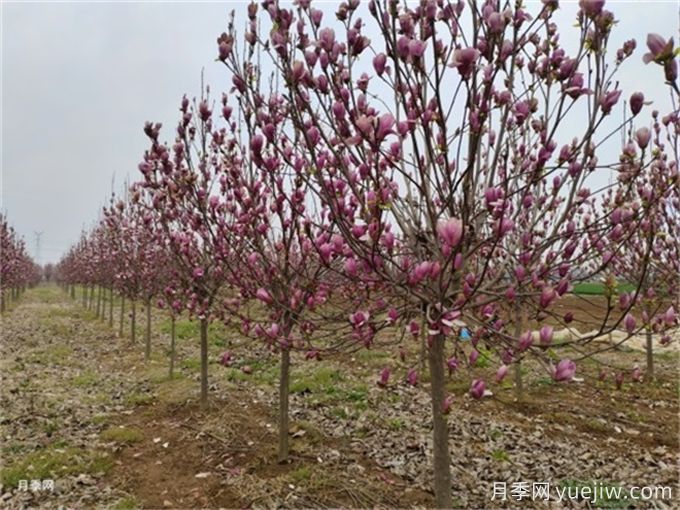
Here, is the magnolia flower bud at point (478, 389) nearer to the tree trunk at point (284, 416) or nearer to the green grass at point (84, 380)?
the tree trunk at point (284, 416)

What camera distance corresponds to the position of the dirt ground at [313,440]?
432cm

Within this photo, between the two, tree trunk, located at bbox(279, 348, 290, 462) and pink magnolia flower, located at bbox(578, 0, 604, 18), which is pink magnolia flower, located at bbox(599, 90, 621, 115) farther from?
tree trunk, located at bbox(279, 348, 290, 462)

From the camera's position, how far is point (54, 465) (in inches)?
190

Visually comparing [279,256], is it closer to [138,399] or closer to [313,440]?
[313,440]

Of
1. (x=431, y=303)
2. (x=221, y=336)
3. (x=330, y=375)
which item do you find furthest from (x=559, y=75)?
(x=221, y=336)

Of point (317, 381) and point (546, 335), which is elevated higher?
point (546, 335)

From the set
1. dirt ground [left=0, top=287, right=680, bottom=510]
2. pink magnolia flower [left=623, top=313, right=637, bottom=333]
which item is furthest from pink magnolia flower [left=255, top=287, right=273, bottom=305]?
pink magnolia flower [left=623, top=313, right=637, bottom=333]

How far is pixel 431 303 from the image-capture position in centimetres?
238

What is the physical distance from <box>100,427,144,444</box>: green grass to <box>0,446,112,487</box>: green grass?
0.38 m

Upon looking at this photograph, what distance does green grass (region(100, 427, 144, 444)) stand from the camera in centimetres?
557

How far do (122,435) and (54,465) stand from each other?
2.86 ft

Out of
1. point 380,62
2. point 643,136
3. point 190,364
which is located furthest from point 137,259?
point 643,136

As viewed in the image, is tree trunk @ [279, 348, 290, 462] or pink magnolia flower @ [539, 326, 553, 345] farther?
tree trunk @ [279, 348, 290, 462]

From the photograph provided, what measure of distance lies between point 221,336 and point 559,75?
12469 mm
